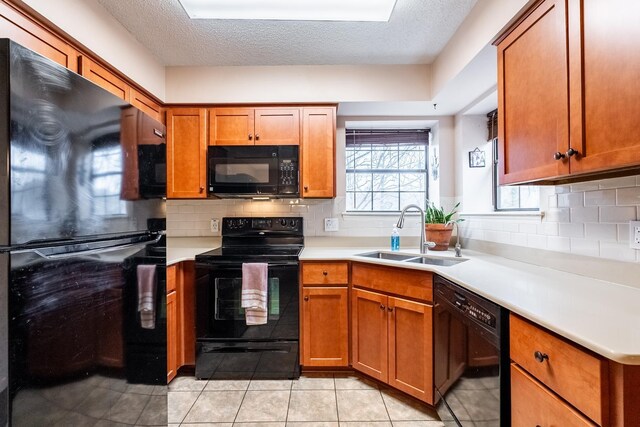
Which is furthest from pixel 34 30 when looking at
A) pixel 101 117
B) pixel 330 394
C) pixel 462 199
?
pixel 462 199

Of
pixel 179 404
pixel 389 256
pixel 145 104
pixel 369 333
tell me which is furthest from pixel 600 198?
pixel 145 104

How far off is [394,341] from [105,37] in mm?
2544

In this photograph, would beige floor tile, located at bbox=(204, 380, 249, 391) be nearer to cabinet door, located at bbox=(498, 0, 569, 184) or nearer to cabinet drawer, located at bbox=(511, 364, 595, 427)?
cabinet drawer, located at bbox=(511, 364, 595, 427)

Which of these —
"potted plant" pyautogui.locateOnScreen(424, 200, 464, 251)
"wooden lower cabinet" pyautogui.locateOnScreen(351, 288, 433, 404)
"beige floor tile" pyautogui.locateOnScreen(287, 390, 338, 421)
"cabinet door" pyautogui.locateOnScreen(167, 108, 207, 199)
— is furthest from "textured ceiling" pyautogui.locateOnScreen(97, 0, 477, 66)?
"beige floor tile" pyautogui.locateOnScreen(287, 390, 338, 421)

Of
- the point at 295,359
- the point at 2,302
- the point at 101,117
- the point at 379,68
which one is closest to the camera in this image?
the point at 2,302

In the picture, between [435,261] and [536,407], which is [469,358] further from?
[435,261]

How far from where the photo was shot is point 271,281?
2074 millimetres

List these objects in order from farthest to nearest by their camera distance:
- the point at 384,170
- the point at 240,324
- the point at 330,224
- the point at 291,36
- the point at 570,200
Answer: the point at 384,170 → the point at 330,224 → the point at 240,324 → the point at 291,36 → the point at 570,200

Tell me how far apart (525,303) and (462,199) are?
165cm

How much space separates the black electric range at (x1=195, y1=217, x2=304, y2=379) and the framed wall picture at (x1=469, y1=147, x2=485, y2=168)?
5.55 ft

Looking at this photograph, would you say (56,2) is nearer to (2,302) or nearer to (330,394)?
(2,302)

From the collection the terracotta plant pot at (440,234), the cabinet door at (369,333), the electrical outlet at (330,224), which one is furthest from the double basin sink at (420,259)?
the electrical outlet at (330,224)

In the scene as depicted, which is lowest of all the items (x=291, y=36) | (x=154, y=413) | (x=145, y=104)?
(x=154, y=413)

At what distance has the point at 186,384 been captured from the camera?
2.02 metres
